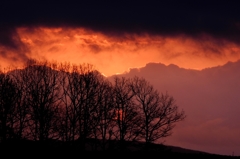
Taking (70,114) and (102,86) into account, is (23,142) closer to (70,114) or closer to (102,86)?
(70,114)

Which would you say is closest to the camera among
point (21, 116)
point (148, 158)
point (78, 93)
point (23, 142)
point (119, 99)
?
point (148, 158)

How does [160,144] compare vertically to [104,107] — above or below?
below

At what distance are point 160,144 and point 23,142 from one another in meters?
31.5

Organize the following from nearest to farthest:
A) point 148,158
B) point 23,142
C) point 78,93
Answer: point 148,158 < point 23,142 < point 78,93

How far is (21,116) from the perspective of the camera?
217ft

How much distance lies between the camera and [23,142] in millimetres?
43875

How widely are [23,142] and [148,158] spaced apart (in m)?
13.7

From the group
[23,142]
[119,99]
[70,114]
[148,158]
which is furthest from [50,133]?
[148,158]

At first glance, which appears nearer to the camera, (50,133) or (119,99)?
(50,133)

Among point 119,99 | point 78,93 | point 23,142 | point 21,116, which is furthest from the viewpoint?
point 119,99

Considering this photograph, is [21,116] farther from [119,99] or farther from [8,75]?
[119,99]

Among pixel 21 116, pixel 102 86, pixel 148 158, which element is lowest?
pixel 148 158

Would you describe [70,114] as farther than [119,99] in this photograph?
No

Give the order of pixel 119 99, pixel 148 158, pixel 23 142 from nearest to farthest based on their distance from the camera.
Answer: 1. pixel 148 158
2. pixel 23 142
3. pixel 119 99
